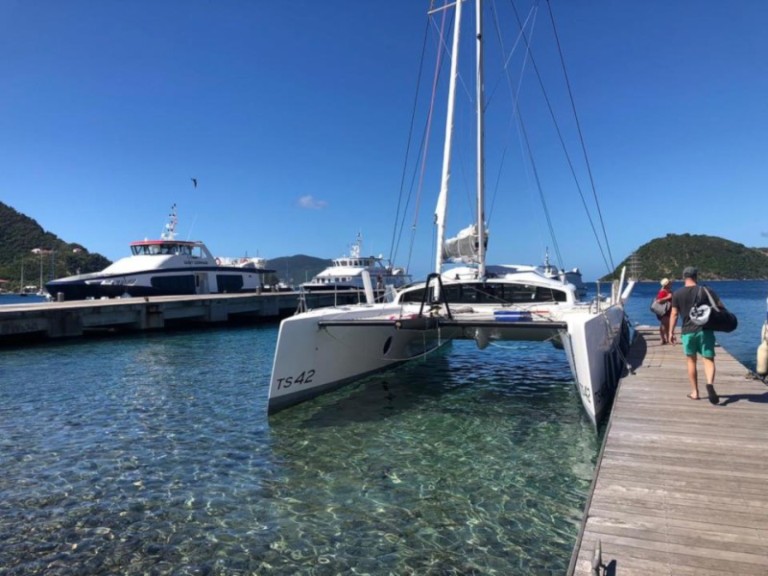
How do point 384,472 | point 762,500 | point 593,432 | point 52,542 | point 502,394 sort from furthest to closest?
point 502,394, point 593,432, point 384,472, point 52,542, point 762,500

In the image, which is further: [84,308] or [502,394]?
[84,308]

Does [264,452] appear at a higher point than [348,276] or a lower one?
lower

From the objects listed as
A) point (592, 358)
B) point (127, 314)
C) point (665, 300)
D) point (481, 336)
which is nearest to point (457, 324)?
point (481, 336)

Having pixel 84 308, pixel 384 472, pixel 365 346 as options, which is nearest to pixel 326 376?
pixel 365 346

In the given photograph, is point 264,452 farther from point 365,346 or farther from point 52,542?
point 365,346

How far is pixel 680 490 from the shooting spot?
3697 mm

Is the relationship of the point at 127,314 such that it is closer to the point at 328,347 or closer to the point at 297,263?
the point at 328,347

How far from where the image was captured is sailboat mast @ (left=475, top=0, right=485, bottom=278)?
33.7ft

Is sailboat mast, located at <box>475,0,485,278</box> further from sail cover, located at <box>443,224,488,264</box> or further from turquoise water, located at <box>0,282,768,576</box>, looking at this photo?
turquoise water, located at <box>0,282,768,576</box>

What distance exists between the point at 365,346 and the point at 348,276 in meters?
31.8

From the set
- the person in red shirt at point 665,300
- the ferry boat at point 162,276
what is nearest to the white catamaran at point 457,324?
the person in red shirt at point 665,300

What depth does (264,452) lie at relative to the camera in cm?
625

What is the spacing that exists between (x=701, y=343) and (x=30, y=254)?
118 m

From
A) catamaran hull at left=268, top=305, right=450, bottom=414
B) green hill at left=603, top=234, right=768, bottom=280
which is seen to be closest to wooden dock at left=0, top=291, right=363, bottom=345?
catamaran hull at left=268, top=305, right=450, bottom=414
